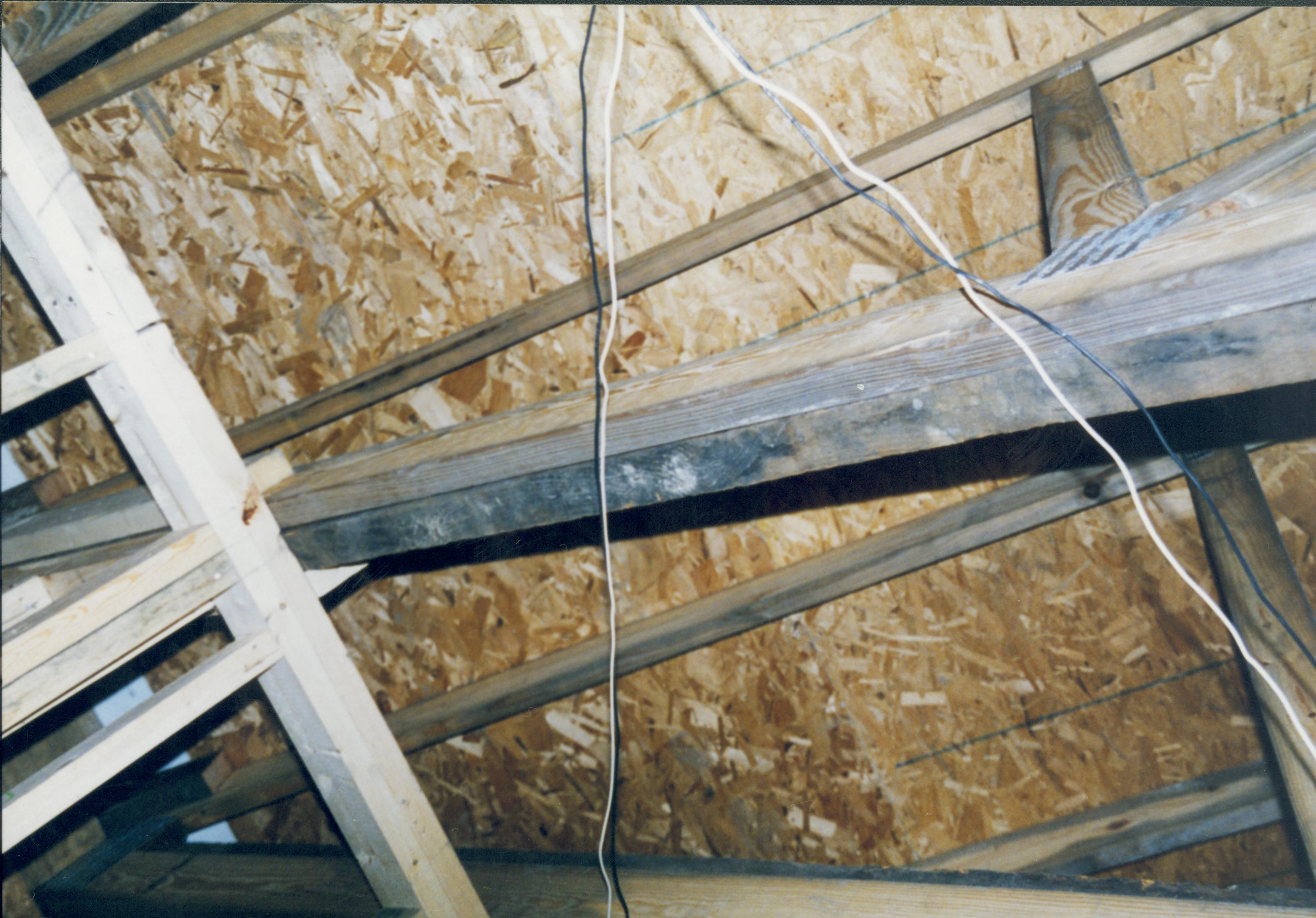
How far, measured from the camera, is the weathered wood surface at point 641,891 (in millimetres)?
1438

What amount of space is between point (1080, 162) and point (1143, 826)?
1.99 m

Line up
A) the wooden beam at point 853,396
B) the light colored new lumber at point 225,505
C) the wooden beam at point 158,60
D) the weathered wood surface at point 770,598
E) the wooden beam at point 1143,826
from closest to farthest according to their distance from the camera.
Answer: the wooden beam at point 853,396
the light colored new lumber at point 225,505
the wooden beam at point 158,60
the weathered wood surface at point 770,598
the wooden beam at point 1143,826

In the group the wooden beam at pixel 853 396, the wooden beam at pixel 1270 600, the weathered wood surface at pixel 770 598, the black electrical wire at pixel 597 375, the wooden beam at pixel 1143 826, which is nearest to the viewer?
the wooden beam at pixel 853 396

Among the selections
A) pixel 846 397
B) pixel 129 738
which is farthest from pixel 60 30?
pixel 846 397

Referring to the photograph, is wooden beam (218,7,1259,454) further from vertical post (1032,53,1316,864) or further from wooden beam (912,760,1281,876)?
wooden beam (912,760,1281,876)

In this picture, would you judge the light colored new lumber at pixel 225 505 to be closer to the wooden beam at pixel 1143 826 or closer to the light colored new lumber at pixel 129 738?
the light colored new lumber at pixel 129 738

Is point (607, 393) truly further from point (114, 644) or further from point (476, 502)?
point (114, 644)

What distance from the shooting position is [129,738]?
1.25 m

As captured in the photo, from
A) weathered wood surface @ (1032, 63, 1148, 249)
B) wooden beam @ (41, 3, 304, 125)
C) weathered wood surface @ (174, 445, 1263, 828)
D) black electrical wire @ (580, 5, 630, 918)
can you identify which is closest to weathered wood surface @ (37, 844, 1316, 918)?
black electrical wire @ (580, 5, 630, 918)

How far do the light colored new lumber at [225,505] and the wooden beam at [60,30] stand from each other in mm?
1080

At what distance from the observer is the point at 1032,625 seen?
2.46m

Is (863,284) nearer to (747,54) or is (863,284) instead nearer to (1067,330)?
(747,54)

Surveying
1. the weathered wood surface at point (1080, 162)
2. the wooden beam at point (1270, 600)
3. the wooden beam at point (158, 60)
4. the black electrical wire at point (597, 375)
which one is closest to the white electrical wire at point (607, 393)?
the black electrical wire at point (597, 375)

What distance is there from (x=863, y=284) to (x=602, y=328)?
76 cm
